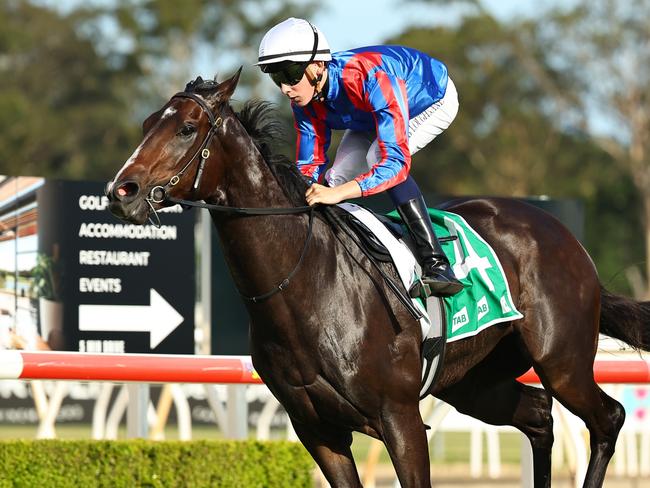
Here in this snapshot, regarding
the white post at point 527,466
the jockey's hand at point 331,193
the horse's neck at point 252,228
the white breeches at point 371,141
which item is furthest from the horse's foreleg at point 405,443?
the white post at point 527,466

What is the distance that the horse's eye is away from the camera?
3.85 m

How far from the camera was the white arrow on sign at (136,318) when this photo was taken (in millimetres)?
6465

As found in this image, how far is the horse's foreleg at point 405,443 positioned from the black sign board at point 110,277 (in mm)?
2656

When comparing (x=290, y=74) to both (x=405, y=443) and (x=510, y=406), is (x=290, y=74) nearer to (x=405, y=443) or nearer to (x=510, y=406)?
(x=405, y=443)

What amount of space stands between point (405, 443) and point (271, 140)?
3.83ft

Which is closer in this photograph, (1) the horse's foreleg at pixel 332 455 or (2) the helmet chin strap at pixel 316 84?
(2) the helmet chin strap at pixel 316 84

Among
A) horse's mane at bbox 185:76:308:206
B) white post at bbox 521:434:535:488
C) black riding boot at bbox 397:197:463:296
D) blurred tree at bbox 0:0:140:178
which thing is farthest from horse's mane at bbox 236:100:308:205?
blurred tree at bbox 0:0:140:178

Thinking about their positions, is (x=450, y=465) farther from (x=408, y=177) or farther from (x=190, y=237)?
(x=408, y=177)

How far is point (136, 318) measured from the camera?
6527 mm

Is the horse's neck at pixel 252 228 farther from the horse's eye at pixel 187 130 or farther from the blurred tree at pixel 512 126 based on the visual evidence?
the blurred tree at pixel 512 126

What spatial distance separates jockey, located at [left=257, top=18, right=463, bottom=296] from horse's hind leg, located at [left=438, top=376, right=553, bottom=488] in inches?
33.5

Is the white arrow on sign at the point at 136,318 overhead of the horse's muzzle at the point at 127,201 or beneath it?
beneath

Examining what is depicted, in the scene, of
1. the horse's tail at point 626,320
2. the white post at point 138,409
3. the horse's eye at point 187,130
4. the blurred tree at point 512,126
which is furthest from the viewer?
the blurred tree at point 512,126

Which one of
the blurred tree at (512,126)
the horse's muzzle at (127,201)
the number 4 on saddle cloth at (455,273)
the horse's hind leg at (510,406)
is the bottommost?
the horse's hind leg at (510,406)
